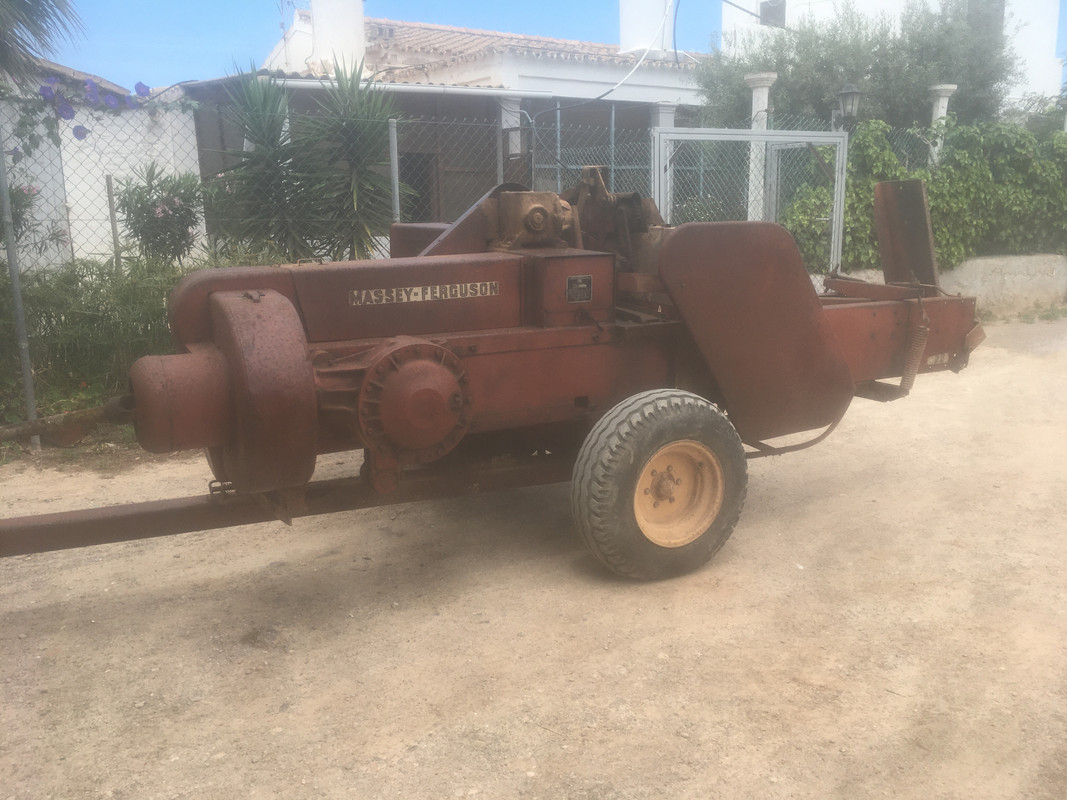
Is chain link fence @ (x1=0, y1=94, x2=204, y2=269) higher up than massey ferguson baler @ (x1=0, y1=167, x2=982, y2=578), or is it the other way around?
chain link fence @ (x1=0, y1=94, x2=204, y2=269)

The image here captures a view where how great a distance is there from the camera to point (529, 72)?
16.7 meters

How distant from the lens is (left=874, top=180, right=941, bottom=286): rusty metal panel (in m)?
4.89

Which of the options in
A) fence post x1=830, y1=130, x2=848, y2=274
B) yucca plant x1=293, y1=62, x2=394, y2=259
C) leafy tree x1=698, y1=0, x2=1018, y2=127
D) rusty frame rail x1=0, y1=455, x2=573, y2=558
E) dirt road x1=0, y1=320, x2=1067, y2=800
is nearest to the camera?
dirt road x1=0, y1=320, x2=1067, y2=800

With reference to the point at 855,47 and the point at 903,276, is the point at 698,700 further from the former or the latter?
the point at 855,47

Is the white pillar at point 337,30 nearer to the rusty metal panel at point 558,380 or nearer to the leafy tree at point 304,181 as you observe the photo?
the leafy tree at point 304,181

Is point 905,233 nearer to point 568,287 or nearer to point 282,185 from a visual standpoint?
point 568,287

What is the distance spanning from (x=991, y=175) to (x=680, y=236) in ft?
31.2

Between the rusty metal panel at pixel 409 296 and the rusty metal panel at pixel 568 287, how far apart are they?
2.9 inches

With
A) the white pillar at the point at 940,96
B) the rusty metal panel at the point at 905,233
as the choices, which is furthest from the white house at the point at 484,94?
the rusty metal panel at the point at 905,233

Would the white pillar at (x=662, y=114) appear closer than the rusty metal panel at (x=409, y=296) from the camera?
No

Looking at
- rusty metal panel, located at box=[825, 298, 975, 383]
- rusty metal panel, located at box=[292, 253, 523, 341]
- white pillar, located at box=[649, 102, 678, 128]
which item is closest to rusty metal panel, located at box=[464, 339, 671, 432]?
rusty metal panel, located at box=[292, 253, 523, 341]

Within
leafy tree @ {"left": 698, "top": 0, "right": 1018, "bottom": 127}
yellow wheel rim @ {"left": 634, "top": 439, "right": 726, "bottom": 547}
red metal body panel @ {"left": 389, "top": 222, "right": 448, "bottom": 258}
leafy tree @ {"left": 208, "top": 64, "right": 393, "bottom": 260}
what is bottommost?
yellow wheel rim @ {"left": 634, "top": 439, "right": 726, "bottom": 547}

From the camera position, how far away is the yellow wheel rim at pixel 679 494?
387 cm

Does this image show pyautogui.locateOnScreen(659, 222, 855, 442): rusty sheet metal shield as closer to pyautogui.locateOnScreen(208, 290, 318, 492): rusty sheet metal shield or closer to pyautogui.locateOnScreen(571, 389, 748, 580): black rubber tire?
pyautogui.locateOnScreen(571, 389, 748, 580): black rubber tire
